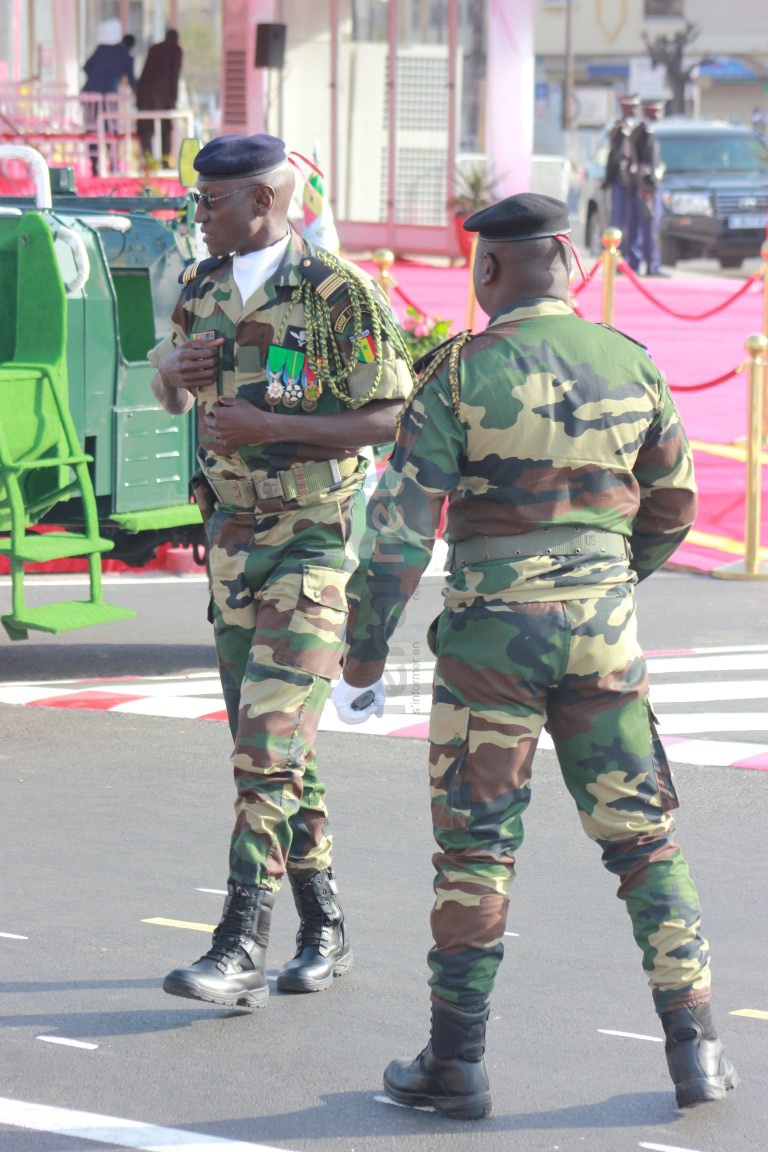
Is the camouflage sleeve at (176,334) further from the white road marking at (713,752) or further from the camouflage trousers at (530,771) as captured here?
the white road marking at (713,752)

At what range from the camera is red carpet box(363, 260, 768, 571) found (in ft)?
40.7

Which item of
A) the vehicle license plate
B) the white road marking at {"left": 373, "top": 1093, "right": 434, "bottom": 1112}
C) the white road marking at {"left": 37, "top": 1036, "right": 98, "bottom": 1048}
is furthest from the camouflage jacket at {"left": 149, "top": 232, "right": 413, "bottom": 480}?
the vehicle license plate

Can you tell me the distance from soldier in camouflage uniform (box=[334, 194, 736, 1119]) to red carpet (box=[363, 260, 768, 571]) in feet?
24.6

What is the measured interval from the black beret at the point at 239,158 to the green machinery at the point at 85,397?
295 centimetres

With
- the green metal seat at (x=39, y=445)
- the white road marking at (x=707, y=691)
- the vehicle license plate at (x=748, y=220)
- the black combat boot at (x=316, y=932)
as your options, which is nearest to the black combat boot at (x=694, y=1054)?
the black combat boot at (x=316, y=932)

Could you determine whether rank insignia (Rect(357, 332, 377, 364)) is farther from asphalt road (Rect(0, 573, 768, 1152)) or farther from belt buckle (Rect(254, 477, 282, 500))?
asphalt road (Rect(0, 573, 768, 1152))

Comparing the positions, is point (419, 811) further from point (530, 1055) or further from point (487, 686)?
point (487, 686)

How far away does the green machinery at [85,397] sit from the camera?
7855mm

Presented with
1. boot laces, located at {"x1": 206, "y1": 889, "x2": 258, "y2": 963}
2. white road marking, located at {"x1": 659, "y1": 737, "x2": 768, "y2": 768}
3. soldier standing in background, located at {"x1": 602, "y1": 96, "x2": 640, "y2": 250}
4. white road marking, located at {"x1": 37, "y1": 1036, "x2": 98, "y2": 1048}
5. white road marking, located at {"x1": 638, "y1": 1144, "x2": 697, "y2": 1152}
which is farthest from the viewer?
soldier standing in background, located at {"x1": 602, "y1": 96, "x2": 640, "y2": 250}

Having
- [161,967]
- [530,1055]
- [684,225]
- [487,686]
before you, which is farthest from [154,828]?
[684,225]

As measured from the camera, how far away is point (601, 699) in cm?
415

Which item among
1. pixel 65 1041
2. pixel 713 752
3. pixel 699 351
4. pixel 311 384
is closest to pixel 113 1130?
pixel 65 1041

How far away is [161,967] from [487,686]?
1520 millimetres

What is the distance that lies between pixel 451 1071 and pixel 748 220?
26097 mm
